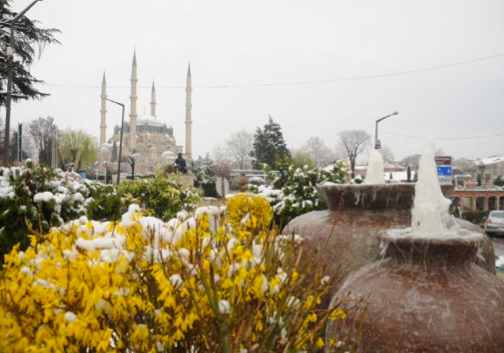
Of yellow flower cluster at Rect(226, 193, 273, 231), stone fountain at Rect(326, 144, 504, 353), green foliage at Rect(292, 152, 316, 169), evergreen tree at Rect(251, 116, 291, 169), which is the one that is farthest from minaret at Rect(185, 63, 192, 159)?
stone fountain at Rect(326, 144, 504, 353)

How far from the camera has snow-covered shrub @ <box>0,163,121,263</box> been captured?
590 cm

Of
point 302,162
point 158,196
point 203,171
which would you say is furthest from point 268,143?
point 158,196

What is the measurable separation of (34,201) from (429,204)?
15.2 ft

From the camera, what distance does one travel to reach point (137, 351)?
6.78 ft

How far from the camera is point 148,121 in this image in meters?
94.9

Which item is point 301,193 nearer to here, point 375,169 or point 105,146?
point 375,169

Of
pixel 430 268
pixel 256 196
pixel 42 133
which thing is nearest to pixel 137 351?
pixel 430 268

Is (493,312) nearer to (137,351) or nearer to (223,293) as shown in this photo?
(223,293)

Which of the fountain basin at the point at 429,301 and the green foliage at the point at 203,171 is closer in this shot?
the fountain basin at the point at 429,301

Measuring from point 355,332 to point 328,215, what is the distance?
1.76 m

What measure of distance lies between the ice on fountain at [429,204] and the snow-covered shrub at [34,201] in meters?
3.99

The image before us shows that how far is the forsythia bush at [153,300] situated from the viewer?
6.56ft

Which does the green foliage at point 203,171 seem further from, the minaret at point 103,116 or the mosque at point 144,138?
the minaret at point 103,116

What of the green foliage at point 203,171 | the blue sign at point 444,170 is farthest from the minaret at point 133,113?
the blue sign at point 444,170
